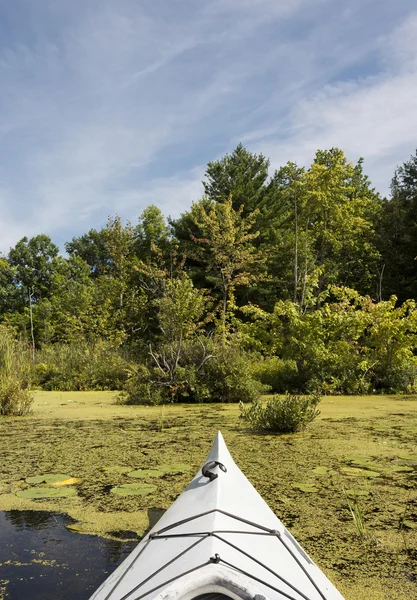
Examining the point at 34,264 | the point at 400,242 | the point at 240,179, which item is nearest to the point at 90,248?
the point at 34,264

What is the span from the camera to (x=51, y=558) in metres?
2.55

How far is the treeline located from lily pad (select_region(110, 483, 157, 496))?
4.92 meters

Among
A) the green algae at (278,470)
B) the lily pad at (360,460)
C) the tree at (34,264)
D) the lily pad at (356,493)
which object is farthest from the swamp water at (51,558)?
the tree at (34,264)

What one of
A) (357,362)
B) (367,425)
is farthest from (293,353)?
(367,425)

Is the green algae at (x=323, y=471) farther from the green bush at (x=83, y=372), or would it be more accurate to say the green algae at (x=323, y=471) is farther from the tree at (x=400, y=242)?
the tree at (x=400, y=242)

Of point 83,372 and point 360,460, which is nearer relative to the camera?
point 360,460

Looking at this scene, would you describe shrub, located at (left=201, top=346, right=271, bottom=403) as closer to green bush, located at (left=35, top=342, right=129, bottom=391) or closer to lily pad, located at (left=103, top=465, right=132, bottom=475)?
green bush, located at (left=35, top=342, right=129, bottom=391)

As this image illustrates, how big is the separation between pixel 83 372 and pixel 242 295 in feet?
34.3

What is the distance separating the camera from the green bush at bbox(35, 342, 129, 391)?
1138 cm

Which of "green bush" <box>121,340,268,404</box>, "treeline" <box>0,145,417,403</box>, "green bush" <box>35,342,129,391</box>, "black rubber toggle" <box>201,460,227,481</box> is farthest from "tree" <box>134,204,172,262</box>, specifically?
"black rubber toggle" <box>201,460,227,481</box>

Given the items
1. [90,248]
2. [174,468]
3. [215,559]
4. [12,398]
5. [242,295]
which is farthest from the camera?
[90,248]

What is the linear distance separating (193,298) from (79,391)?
3.37 m

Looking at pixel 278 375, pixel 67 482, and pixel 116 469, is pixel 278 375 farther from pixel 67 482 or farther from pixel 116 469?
pixel 67 482

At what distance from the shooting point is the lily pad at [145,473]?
3.88 m
